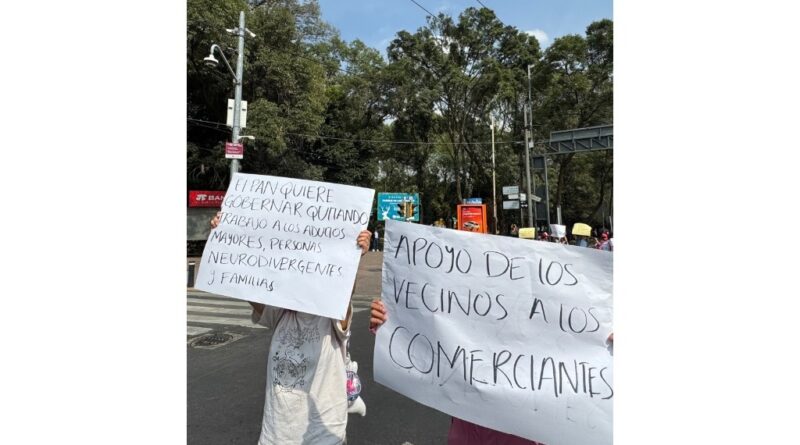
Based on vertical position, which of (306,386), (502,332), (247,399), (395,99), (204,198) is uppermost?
(395,99)

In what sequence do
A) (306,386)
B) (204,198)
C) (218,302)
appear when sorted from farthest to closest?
(204,198) → (218,302) → (306,386)

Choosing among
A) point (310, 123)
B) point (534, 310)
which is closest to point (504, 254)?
point (534, 310)

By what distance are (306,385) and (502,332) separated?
0.97 meters

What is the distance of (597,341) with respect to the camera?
1919 mm

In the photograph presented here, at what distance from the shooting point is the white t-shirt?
225 cm

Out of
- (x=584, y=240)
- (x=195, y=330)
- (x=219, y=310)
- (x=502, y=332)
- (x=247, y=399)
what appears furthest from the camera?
(x=584, y=240)

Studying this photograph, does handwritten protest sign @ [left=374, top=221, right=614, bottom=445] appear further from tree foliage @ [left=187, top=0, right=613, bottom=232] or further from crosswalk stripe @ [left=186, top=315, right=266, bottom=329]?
tree foliage @ [left=187, top=0, right=613, bottom=232]

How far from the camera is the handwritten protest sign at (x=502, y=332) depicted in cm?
192

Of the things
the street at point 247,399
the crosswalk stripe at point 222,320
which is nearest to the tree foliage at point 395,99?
the crosswalk stripe at point 222,320

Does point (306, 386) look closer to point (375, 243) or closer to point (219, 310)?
point (219, 310)

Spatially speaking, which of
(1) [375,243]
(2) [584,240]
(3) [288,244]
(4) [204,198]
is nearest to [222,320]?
(3) [288,244]

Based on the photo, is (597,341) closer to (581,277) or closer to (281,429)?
(581,277)

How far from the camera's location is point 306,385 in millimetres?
2262

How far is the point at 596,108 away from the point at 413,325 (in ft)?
89.1
